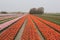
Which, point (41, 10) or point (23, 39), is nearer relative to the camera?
point (23, 39)

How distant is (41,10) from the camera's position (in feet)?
642

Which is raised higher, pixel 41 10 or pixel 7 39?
pixel 7 39

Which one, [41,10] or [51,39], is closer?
[51,39]

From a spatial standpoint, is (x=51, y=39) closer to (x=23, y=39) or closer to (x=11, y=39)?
(x=23, y=39)

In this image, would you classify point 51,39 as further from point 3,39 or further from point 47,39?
point 3,39

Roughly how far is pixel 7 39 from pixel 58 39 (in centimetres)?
398

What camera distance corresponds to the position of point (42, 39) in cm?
1359

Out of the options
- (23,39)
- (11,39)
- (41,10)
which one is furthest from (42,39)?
(41,10)

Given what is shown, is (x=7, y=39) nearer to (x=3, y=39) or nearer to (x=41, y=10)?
(x=3, y=39)

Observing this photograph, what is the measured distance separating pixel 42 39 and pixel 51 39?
2.47ft

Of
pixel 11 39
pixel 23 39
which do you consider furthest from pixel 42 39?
pixel 11 39

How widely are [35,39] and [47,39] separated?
931mm

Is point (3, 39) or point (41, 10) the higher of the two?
point (3, 39)

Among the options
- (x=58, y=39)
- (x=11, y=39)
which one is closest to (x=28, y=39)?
(x=11, y=39)
